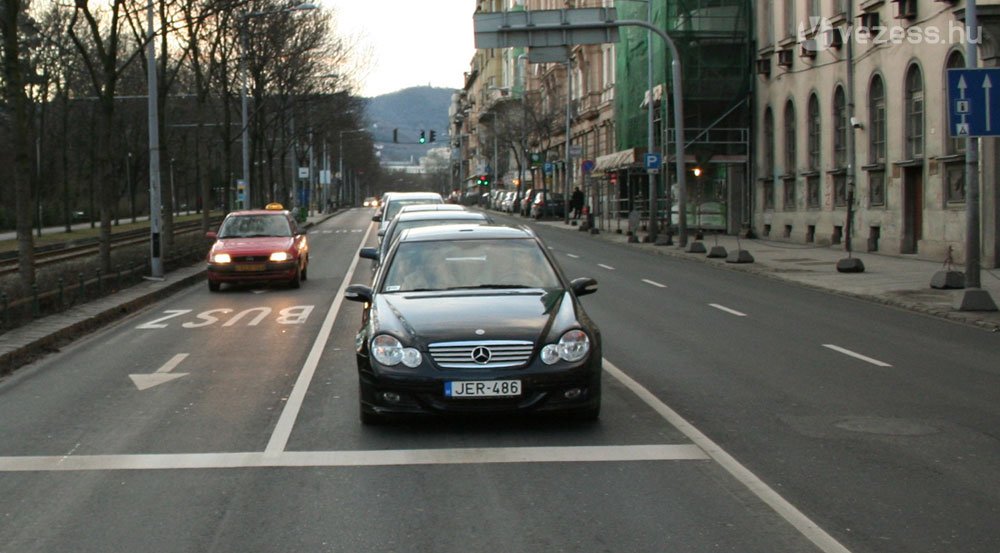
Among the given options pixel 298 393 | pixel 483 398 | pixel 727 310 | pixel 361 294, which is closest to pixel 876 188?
pixel 727 310

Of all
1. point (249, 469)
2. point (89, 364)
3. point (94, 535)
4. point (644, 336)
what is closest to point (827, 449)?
point (249, 469)

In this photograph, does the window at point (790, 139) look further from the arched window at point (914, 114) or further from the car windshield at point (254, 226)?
the car windshield at point (254, 226)

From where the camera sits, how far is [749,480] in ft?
22.9

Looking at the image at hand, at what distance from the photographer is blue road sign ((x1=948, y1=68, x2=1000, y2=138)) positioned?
17047 mm

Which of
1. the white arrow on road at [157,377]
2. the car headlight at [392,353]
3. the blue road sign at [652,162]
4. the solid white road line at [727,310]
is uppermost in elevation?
the blue road sign at [652,162]

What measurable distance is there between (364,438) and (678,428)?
2.25 m

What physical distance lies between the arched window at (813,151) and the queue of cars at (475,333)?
95.6ft

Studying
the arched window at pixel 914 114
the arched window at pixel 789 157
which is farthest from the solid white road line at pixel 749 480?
the arched window at pixel 789 157

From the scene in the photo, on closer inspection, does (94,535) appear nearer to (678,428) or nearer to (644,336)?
(678,428)

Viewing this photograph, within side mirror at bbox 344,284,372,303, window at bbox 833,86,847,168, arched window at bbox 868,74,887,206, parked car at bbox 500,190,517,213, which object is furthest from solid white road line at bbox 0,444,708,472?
parked car at bbox 500,190,517,213

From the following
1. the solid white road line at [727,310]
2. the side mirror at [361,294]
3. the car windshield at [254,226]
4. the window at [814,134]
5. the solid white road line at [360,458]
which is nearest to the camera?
the solid white road line at [360,458]

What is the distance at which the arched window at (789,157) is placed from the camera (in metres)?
40.3

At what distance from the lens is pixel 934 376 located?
1140 centimetres

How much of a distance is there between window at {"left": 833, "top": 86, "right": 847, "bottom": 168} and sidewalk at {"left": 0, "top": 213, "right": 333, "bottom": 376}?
20.7 metres
